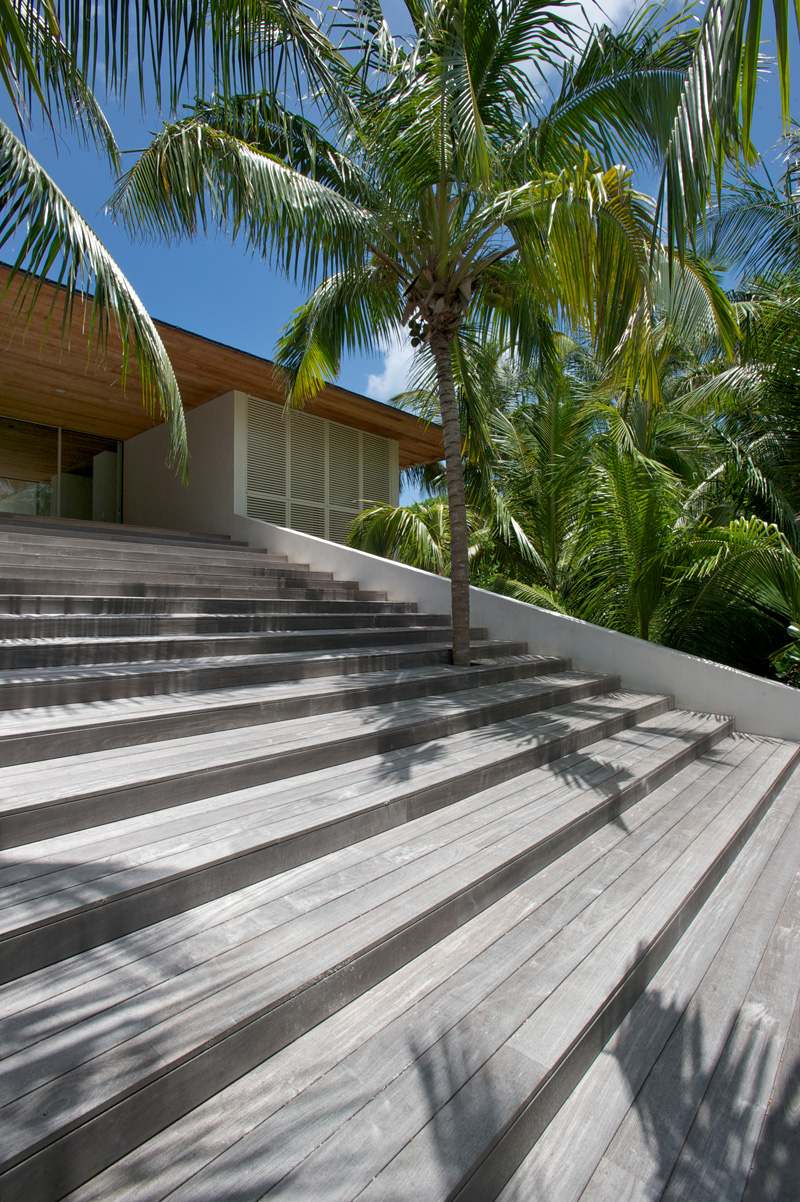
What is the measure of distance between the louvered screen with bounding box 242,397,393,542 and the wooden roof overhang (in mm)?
248

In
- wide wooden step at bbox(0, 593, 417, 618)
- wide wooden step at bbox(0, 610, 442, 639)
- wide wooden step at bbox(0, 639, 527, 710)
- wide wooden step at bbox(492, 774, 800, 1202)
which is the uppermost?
wide wooden step at bbox(0, 593, 417, 618)

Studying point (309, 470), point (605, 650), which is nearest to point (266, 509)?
point (309, 470)

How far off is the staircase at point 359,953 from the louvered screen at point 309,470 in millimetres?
6199

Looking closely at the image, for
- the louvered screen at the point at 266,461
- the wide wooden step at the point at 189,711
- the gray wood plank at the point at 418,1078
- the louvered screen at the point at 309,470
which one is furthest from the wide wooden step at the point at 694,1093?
the louvered screen at the point at 309,470

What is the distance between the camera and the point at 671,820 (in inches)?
129

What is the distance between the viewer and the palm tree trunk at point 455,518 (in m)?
5.11

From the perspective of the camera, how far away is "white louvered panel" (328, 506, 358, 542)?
10620 mm

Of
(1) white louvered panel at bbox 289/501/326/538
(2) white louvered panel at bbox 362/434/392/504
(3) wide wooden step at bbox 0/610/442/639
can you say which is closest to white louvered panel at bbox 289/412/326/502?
(1) white louvered panel at bbox 289/501/326/538

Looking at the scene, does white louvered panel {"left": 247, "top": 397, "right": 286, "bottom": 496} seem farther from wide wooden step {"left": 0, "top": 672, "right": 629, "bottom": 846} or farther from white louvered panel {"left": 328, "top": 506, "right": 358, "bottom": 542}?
wide wooden step {"left": 0, "top": 672, "right": 629, "bottom": 846}

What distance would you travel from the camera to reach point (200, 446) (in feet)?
32.4

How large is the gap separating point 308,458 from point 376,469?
1622 mm

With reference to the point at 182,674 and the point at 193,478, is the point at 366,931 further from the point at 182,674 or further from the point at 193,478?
the point at 193,478

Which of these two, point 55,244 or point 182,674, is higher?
point 55,244

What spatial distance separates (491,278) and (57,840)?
553 cm
